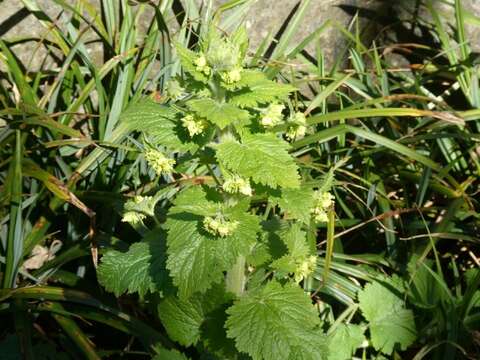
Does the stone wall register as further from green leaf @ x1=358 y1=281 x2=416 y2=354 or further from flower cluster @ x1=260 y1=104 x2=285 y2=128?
flower cluster @ x1=260 y1=104 x2=285 y2=128

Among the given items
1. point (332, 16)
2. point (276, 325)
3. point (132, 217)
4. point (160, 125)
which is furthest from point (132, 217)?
point (332, 16)

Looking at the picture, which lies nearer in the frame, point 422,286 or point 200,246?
point 200,246

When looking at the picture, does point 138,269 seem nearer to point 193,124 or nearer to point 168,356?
point 168,356

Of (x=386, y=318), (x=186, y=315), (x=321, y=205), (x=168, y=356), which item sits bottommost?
(x=386, y=318)

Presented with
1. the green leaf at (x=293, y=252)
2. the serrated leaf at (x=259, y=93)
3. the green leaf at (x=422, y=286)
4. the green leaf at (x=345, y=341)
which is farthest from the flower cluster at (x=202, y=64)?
the green leaf at (x=422, y=286)

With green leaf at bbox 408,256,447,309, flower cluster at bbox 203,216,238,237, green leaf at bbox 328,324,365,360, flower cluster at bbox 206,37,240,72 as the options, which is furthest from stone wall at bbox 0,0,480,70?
flower cluster at bbox 203,216,238,237
